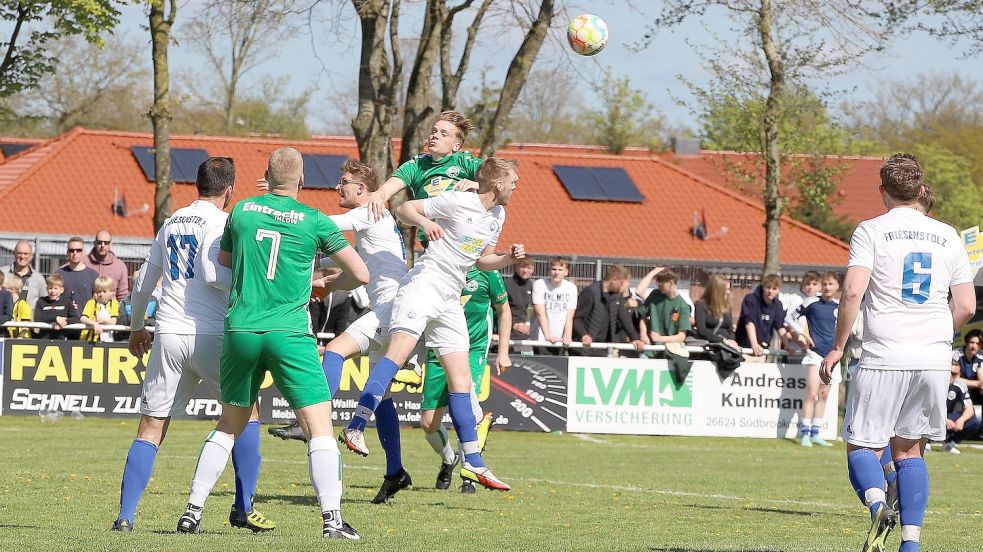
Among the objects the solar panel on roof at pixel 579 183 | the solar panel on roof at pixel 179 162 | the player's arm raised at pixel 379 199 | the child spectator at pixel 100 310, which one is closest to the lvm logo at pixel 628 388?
the child spectator at pixel 100 310

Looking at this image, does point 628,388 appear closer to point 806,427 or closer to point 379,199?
point 806,427

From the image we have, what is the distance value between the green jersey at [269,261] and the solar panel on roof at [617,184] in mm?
38637

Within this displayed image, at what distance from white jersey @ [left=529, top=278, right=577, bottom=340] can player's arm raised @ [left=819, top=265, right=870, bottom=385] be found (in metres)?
11.4

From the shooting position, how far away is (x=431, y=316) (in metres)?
9.35

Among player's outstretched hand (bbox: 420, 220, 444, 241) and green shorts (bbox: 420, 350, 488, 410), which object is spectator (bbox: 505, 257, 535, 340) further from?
player's outstretched hand (bbox: 420, 220, 444, 241)

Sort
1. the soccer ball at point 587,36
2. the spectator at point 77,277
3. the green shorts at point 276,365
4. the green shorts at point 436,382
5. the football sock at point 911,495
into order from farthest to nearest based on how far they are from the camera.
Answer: the spectator at point 77,277 < the soccer ball at point 587,36 < the green shorts at point 436,382 < the football sock at point 911,495 < the green shorts at point 276,365

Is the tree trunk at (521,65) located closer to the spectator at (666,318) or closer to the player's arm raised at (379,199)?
the spectator at (666,318)

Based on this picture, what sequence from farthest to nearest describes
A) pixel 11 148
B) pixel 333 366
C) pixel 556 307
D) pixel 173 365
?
1. pixel 11 148
2. pixel 556 307
3. pixel 333 366
4. pixel 173 365

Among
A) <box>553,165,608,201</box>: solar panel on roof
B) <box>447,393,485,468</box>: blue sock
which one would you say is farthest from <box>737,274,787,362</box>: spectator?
<box>553,165,608,201</box>: solar panel on roof

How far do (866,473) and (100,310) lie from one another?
42.1ft

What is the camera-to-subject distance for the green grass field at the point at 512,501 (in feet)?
24.7

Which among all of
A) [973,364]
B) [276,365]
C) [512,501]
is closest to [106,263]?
[512,501]

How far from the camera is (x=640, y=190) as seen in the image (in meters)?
46.4

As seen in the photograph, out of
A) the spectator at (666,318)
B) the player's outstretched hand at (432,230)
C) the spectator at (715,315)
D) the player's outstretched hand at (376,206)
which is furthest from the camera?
the spectator at (715,315)
